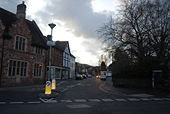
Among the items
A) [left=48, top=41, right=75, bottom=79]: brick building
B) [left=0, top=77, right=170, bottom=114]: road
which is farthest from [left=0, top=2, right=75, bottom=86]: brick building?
[left=48, top=41, right=75, bottom=79]: brick building

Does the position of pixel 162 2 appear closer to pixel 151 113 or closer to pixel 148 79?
pixel 148 79

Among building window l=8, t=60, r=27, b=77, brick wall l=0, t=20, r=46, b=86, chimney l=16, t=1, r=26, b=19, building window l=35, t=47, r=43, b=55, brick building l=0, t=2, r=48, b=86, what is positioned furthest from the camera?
building window l=35, t=47, r=43, b=55

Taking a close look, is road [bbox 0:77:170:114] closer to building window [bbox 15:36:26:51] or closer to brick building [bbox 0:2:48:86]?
brick building [bbox 0:2:48:86]

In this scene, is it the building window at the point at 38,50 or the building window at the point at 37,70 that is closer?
the building window at the point at 37,70

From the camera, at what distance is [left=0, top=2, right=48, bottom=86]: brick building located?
23000 mm

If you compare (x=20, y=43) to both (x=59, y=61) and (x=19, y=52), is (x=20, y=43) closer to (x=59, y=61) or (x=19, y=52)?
(x=19, y=52)

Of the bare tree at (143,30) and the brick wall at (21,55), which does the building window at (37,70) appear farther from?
the bare tree at (143,30)

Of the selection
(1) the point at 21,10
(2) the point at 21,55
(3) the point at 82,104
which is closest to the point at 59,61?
(1) the point at 21,10

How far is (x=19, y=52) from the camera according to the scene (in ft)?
83.3

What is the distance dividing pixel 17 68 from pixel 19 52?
2.34 m

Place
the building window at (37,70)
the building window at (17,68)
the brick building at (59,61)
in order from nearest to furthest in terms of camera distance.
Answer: the building window at (17,68) < the building window at (37,70) < the brick building at (59,61)

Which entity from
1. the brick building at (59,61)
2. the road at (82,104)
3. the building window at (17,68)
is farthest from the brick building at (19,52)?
the brick building at (59,61)

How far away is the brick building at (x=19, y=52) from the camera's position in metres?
23.0

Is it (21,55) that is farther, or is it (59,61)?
(59,61)
